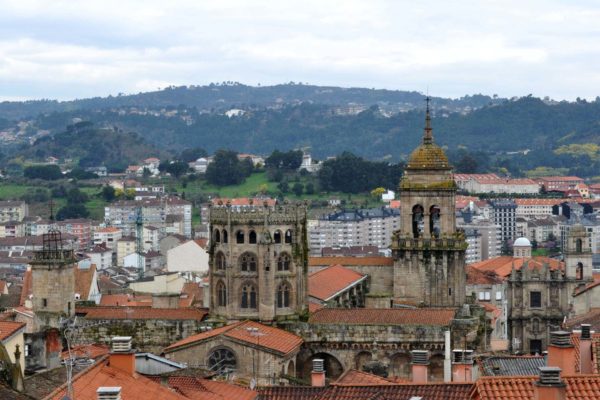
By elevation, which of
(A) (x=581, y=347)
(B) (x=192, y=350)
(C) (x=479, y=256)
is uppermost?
(A) (x=581, y=347)

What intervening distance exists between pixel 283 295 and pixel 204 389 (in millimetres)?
21644

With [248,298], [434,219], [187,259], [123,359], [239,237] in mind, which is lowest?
[187,259]

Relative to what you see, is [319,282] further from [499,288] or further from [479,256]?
[479,256]

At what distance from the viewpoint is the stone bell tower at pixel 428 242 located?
7006cm

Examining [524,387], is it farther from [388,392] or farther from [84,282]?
[84,282]

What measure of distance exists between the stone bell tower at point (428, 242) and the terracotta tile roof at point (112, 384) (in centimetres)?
3803

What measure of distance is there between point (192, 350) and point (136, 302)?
90.8 feet

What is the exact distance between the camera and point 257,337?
54281 mm

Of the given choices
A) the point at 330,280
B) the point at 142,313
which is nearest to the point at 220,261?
the point at 142,313

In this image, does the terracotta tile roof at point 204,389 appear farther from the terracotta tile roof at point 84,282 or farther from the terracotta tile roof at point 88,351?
the terracotta tile roof at point 84,282

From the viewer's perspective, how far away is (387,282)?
7144 centimetres

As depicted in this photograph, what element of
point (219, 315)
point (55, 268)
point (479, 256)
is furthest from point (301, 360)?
point (479, 256)

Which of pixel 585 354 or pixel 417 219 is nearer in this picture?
pixel 585 354

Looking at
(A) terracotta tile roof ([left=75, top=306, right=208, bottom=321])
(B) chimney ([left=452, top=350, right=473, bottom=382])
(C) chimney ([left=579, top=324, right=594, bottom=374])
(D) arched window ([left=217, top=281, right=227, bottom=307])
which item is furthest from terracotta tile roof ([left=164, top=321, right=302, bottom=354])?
(C) chimney ([left=579, top=324, right=594, bottom=374])
